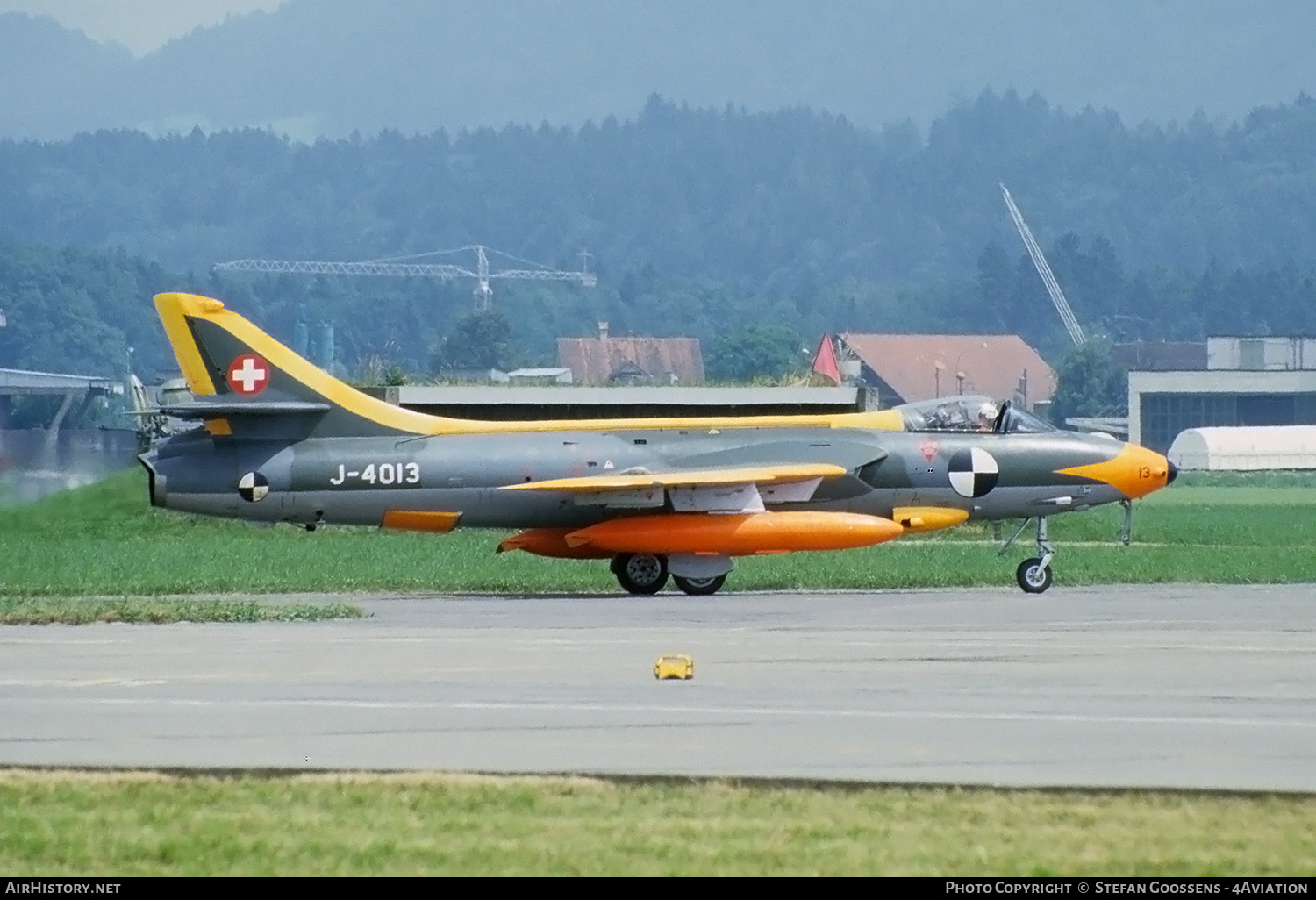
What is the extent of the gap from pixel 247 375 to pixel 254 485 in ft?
4.37

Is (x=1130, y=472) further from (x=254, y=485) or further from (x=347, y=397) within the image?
(x=254, y=485)

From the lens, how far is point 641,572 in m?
24.1

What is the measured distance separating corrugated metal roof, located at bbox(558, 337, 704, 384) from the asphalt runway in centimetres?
8722

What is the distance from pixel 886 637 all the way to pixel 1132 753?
664 cm

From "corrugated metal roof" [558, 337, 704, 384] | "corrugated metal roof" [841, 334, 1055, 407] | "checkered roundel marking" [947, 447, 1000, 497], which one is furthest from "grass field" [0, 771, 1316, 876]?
"corrugated metal roof" [841, 334, 1055, 407]

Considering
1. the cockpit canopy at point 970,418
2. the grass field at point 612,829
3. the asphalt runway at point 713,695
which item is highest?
the cockpit canopy at point 970,418

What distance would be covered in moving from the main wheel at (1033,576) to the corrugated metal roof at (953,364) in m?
90.6

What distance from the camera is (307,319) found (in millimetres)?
137125

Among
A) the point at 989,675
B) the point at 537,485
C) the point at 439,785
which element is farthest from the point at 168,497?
the point at 439,785

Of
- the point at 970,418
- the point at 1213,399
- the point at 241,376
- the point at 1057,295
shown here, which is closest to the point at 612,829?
the point at 241,376

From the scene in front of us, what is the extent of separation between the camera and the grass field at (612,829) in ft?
25.7

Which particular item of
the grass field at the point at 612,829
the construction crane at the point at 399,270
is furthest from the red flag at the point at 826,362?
the construction crane at the point at 399,270

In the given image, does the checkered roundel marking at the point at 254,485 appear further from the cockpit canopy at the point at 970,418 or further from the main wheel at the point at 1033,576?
the main wheel at the point at 1033,576
